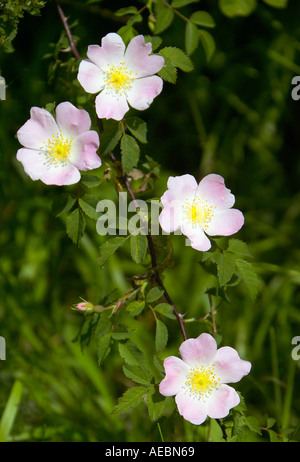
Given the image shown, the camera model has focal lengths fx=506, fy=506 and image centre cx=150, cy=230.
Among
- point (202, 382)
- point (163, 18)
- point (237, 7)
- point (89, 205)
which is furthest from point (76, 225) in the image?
point (237, 7)

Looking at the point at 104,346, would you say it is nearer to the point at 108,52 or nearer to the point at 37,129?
the point at 37,129

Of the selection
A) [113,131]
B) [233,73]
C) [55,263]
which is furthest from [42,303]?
[233,73]

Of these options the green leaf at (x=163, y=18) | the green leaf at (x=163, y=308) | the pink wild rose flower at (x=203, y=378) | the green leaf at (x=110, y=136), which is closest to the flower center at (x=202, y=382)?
the pink wild rose flower at (x=203, y=378)

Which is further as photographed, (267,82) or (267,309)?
(267,82)

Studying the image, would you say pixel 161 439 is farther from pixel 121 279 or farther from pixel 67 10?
pixel 67 10

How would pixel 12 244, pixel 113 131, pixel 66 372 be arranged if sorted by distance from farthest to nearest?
pixel 12 244, pixel 66 372, pixel 113 131
